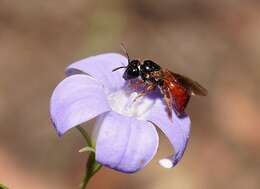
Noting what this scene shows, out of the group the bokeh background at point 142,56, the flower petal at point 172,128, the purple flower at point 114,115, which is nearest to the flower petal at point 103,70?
the purple flower at point 114,115

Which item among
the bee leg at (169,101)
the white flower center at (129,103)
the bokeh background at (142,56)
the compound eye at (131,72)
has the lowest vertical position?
the bokeh background at (142,56)

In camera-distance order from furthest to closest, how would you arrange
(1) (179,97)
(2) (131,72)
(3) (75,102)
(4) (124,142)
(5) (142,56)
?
(5) (142,56) → (2) (131,72) → (1) (179,97) → (3) (75,102) → (4) (124,142)

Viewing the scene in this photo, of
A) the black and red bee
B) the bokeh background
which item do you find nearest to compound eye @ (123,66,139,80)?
the black and red bee

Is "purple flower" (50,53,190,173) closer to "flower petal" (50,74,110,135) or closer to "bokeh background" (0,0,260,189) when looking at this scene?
"flower petal" (50,74,110,135)

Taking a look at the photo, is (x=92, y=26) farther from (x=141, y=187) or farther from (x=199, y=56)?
(x=141, y=187)

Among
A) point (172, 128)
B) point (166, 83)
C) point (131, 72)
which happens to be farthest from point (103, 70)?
point (172, 128)

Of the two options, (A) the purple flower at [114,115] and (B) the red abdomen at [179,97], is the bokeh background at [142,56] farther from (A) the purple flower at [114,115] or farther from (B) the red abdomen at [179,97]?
(B) the red abdomen at [179,97]

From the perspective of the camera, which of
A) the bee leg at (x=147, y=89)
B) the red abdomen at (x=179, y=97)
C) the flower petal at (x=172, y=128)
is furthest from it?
the bee leg at (x=147, y=89)

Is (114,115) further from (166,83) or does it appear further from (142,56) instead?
(142,56)
